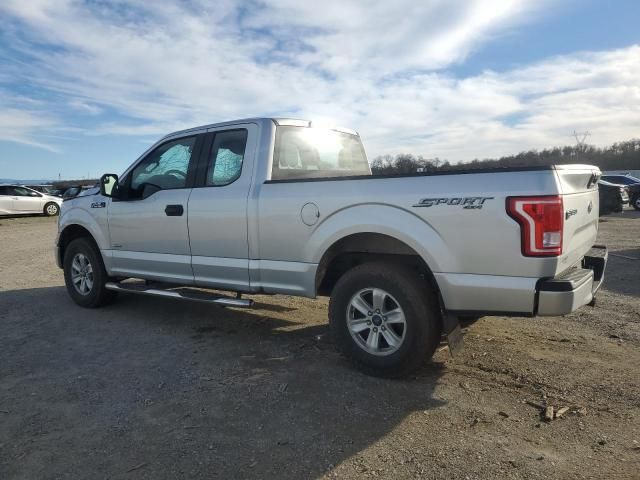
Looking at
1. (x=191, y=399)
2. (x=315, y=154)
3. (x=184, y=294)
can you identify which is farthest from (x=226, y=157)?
(x=191, y=399)

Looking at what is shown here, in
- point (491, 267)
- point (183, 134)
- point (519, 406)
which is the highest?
point (183, 134)

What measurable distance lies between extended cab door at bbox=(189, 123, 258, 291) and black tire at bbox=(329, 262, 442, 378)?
109cm

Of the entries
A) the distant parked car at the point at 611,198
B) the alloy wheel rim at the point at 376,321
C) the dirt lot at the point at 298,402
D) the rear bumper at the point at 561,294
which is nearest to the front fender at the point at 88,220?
the dirt lot at the point at 298,402

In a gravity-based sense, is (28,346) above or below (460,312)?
below

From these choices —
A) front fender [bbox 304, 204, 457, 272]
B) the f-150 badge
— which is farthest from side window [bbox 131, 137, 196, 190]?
the f-150 badge

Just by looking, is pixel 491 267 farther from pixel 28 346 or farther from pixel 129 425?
pixel 28 346

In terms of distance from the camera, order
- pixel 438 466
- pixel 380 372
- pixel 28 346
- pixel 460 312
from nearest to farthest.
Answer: pixel 438 466, pixel 460 312, pixel 380 372, pixel 28 346

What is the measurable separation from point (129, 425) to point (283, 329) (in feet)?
7.19

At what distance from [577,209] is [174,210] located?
11.8ft

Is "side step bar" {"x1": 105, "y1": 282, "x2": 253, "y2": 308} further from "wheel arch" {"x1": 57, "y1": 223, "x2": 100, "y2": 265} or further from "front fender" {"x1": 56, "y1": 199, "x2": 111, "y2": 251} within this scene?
"wheel arch" {"x1": 57, "y1": 223, "x2": 100, "y2": 265}

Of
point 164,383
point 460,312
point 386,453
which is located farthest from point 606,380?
point 164,383

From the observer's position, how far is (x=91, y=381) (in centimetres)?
387

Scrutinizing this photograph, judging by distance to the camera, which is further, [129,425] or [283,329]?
[283,329]

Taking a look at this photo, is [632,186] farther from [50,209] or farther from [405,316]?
[50,209]
